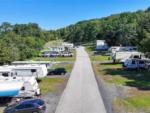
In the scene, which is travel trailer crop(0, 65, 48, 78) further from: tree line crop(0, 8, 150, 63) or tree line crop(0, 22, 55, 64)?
tree line crop(0, 22, 55, 64)

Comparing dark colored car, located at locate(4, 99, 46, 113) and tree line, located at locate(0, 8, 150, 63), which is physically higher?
tree line, located at locate(0, 8, 150, 63)

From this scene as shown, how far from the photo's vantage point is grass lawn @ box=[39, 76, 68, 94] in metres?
47.5

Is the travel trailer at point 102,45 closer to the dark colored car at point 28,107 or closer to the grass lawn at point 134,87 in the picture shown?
the grass lawn at point 134,87

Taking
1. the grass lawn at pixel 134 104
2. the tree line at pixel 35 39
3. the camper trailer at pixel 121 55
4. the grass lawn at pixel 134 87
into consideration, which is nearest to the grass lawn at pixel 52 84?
the grass lawn at pixel 134 87

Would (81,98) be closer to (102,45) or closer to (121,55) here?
(121,55)

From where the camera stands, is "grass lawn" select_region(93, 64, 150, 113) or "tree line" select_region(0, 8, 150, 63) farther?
"tree line" select_region(0, 8, 150, 63)

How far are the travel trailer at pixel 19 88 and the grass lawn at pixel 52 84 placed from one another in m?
4.04

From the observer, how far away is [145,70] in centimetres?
6500

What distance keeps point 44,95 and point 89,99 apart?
664 cm

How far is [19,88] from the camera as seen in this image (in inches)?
1563

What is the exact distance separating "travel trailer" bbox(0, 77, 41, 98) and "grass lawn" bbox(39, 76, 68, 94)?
4.04m

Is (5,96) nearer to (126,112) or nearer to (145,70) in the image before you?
(126,112)

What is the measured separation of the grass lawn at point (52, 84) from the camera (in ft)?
156

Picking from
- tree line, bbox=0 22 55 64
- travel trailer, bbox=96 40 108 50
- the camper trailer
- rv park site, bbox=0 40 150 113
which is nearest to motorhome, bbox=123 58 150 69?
rv park site, bbox=0 40 150 113
